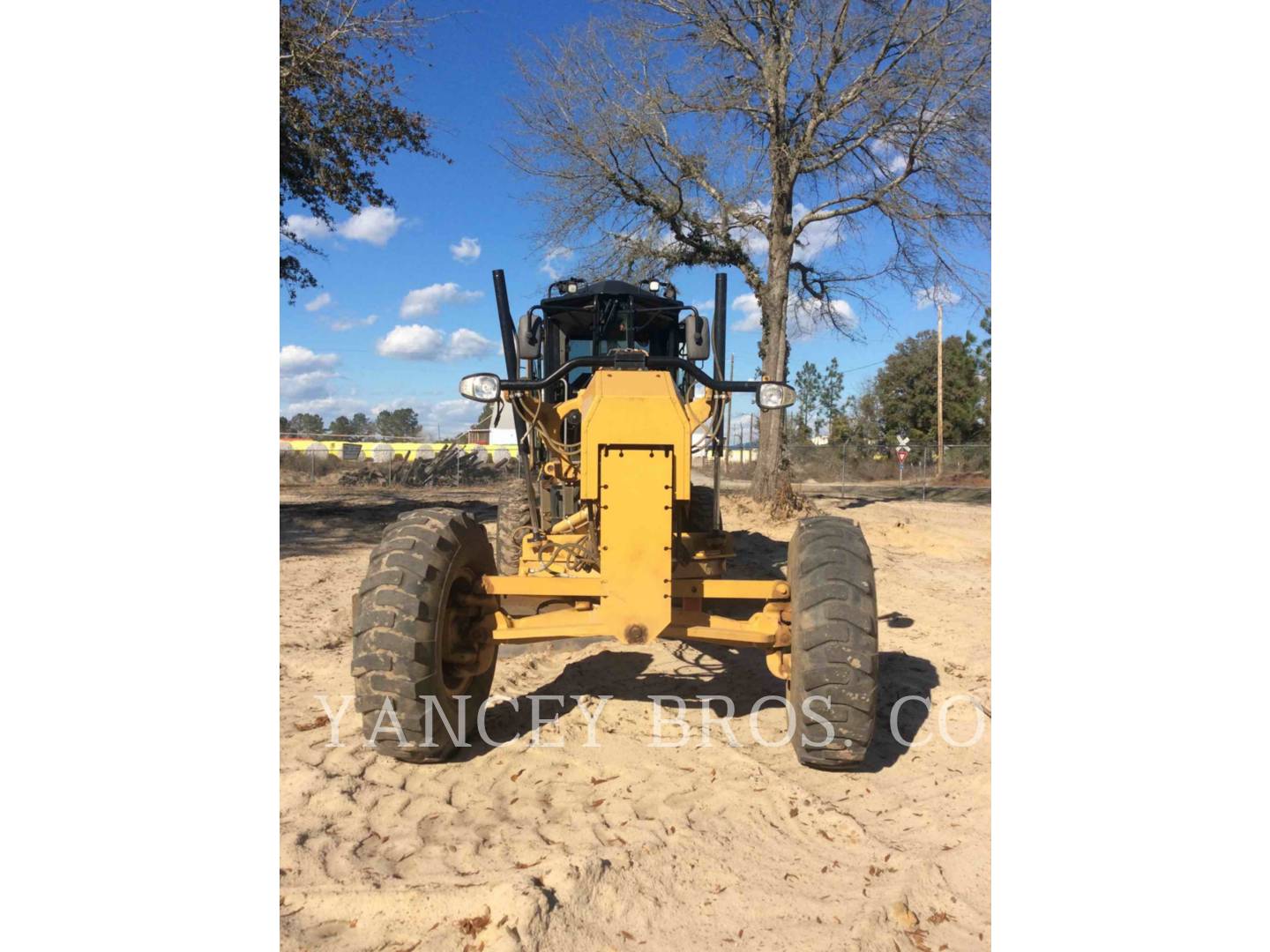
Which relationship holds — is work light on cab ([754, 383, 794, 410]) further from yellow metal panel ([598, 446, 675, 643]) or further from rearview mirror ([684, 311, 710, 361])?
rearview mirror ([684, 311, 710, 361])

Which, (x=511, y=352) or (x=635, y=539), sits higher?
(x=511, y=352)

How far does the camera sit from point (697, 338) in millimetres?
5188

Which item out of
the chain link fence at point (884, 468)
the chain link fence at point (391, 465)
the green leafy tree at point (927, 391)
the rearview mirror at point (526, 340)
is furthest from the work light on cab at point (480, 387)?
the green leafy tree at point (927, 391)

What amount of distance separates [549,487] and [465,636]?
1908 mm

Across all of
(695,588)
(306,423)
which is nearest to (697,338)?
(695,588)

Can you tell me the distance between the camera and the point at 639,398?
12.2 feet

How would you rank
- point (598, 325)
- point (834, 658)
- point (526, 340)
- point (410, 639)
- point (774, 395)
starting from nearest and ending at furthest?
point (834, 658), point (410, 639), point (774, 395), point (526, 340), point (598, 325)

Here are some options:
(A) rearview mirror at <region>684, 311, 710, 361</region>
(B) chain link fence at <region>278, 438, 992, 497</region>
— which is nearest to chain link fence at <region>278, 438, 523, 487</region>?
(B) chain link fence at <region>278, 438, 992, 497</region>

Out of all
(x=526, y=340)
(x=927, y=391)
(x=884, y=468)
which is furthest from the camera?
(x=927, y=391)

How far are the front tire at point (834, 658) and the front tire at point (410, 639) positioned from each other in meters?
1.74

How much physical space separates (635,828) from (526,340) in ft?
11.2

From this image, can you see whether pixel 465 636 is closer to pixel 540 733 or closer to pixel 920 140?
pixel 540 733

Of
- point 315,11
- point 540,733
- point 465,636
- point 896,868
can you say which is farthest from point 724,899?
point 315,11

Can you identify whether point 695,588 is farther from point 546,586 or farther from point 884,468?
point 884,468
